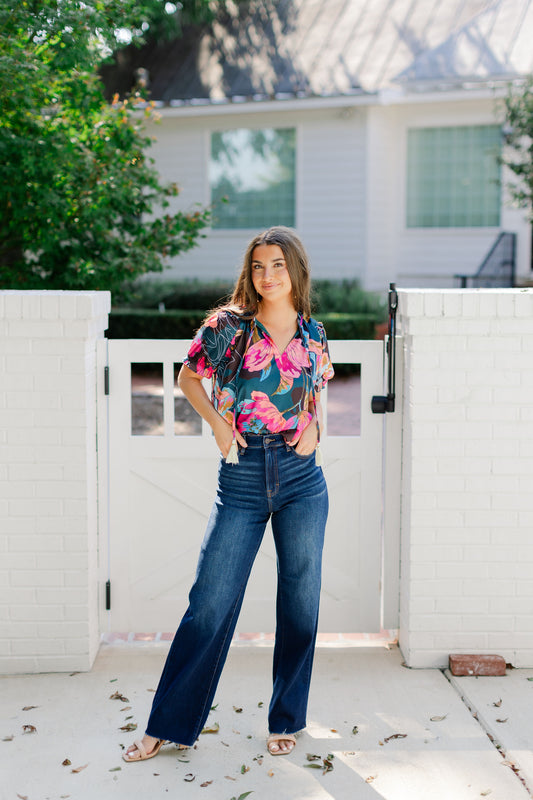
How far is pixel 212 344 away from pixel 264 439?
39 centimetres

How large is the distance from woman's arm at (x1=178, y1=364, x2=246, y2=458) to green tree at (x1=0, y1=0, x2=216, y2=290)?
2828mm

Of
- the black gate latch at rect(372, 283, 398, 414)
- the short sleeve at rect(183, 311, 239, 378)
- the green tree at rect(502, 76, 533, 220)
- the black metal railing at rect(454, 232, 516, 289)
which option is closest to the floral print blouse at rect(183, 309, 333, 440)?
the short sleeve at rect(183, 311, 239, 378)

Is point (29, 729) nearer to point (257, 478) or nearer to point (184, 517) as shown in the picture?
point (184, 517)

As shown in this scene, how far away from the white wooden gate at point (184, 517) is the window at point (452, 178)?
37.9 ft

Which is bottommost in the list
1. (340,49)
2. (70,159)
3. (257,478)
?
(257,478)

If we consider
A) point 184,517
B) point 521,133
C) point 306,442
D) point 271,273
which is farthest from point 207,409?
point 521,133

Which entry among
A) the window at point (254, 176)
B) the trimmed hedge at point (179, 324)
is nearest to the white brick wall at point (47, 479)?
the trimmed hedge at point (179, 324)

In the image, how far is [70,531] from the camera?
154 inches

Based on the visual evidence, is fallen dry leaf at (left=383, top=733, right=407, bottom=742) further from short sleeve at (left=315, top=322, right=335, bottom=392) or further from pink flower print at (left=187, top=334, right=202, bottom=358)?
pink flower print at (left=187, top=334, right=202, bottom=358)

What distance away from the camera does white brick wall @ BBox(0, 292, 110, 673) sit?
149 inches

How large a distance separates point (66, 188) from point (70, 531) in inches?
139

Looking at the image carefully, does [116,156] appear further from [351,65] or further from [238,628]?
[351,65]

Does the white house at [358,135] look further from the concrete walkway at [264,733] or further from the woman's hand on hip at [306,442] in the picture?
the woman's hand on hip at [306,442]

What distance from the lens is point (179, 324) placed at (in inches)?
509
